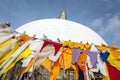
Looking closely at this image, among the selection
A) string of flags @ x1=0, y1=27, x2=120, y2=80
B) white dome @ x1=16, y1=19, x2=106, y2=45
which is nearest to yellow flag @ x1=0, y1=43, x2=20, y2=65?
string of flags @ x1=0, y1=27, x2=120, y2=80

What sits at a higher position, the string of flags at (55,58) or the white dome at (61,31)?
the white dome at (61,31)

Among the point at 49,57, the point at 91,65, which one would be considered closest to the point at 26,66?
the point at 49,57

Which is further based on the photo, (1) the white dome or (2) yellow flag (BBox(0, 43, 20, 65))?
(1) the white dome

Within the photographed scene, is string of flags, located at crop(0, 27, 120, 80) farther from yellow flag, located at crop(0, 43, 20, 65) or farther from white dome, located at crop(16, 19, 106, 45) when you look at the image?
white dome, located at crop(16, 19, 106, 45)

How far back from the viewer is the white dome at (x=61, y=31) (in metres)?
20.2

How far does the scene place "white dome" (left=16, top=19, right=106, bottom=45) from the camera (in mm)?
20156

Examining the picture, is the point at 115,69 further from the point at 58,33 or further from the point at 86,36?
the point at 86,36

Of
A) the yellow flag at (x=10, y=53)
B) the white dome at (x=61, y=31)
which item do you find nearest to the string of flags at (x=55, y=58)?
→ the yellow flag at (x=10, y=53)

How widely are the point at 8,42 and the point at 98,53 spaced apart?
3714 mm

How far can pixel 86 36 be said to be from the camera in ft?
72.1

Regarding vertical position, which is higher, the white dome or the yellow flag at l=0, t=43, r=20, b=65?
the white dome

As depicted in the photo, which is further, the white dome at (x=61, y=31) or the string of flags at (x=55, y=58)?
the white dome at (x=61, y=31)

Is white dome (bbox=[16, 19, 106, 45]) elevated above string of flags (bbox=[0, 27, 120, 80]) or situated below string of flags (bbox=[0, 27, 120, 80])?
above

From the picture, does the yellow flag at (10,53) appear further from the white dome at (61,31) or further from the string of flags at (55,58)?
the white dome at (61,31)
